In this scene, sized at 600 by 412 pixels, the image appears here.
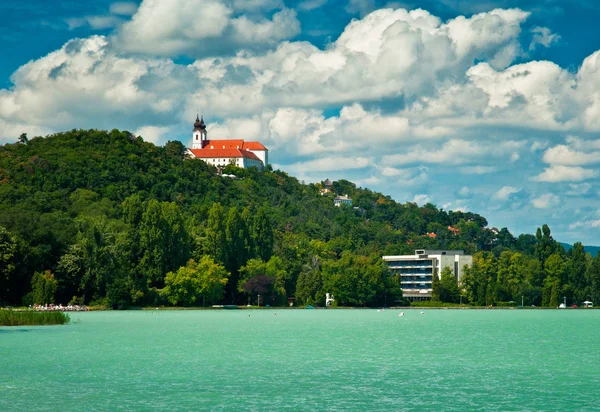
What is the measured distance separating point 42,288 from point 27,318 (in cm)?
1947

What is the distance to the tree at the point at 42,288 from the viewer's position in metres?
84.1

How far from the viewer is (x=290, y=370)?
38.0 meters

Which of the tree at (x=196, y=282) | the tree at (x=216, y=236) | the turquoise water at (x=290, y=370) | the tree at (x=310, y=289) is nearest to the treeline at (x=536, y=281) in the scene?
the tree at (x=310, y=289)

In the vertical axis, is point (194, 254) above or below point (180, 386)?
above

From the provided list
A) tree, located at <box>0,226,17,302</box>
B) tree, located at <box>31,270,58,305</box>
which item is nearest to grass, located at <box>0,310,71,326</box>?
tree, located at <box>0,226,17,302</box>

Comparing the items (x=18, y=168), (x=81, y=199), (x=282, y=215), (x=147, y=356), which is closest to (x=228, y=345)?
(x=147, y=356)

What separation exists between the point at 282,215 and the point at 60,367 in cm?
15142

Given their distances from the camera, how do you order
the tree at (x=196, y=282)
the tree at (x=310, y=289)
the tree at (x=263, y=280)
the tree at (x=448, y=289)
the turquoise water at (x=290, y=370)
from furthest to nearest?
the tree at (x=448, y=289), the tree at (x=310, y=289), the tree at (x=263, y=280), the tree at (x=196, y=282), the turquoise water at (x=290, y=370)

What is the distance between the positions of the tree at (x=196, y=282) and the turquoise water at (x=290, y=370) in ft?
124

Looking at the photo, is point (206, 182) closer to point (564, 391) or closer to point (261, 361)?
point (261, 361)

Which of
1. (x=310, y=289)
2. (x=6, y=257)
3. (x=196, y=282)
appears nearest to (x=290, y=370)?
(x=6, y=257)

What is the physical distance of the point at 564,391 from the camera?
31.8 metres

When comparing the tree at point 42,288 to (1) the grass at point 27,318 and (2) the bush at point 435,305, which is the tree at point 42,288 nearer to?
(1) the grass at point 27,318

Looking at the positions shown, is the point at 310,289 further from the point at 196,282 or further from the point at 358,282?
the point at 196,282
